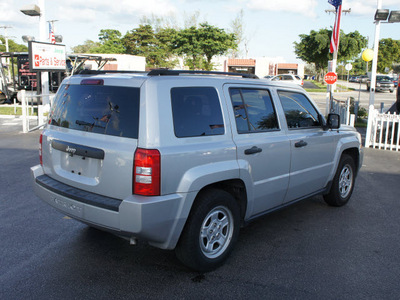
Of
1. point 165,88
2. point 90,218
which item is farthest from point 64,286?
point 165,88

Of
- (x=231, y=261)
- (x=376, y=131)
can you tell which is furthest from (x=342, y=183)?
A: (x=376, y=131)

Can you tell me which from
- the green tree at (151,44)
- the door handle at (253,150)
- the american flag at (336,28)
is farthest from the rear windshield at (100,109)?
the green tree at (151,44)

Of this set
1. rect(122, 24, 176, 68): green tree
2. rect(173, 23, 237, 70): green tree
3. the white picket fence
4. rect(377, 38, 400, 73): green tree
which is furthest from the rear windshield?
rect(377, 38, 400, 73): green tree

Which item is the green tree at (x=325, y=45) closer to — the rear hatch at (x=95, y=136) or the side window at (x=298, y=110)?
the side window at (x=298, y=110)

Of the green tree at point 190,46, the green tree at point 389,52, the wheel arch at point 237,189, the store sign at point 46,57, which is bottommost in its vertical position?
the wheel arch at point 237,189

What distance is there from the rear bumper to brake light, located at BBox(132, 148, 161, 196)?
0.21 feet

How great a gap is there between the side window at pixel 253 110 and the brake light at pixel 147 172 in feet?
3.63

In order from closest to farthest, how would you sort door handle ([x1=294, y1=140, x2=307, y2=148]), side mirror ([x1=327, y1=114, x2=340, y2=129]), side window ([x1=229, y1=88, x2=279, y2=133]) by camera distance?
side window ([x1=229, y1=88, x2=279, y2=133]) < door handle ([x1=294, y1=140, x2=307, y2=148]) < side mirror ([x1=327, y1=114, x2=340, y2=129])

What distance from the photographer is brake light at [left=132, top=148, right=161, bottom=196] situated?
9.89ft

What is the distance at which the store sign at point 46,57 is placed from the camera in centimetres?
1225

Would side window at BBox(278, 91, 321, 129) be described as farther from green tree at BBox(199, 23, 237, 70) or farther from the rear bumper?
green tree at BBox(199, 23, 237, 70)

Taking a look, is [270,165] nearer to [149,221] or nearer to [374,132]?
[149,221]

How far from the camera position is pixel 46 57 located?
12758 millimetres

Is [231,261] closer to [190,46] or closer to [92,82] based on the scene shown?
[92,82]
